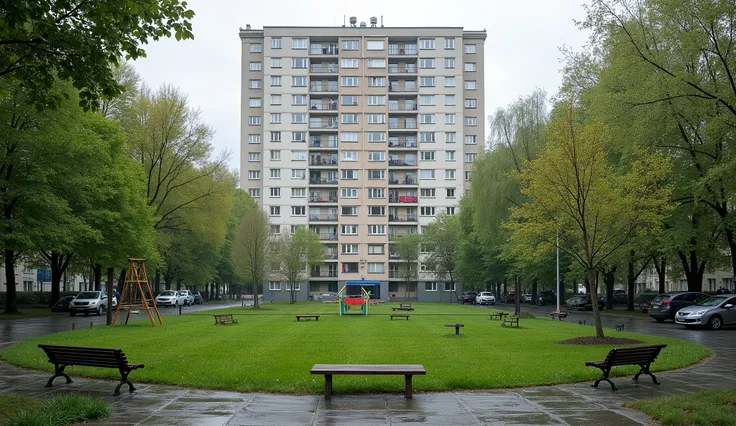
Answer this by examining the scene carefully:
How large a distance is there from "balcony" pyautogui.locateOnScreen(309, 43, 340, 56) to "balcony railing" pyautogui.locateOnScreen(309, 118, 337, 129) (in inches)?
382

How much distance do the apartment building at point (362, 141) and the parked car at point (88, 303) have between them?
1834 inches

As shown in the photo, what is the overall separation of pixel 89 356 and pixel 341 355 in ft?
22.4

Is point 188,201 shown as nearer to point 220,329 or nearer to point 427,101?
point 220,329

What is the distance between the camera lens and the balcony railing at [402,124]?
3750 inches

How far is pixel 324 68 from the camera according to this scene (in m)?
95.2

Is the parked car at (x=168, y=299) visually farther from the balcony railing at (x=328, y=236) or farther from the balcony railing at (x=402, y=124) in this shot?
the balcony railing at (x=402, y=124)

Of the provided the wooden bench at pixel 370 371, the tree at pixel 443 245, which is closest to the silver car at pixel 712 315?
the wooden bench at pixel 370 371

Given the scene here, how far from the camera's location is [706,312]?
32031 mm

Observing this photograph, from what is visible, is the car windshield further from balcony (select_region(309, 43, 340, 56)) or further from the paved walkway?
balcony (select_region(309, 43, 340, 56))

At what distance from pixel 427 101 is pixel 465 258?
27734 mm

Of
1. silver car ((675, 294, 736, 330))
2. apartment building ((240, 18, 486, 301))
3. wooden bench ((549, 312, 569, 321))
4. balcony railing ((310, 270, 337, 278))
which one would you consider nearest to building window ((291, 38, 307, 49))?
apartment building ((240, 18, 486, 301))

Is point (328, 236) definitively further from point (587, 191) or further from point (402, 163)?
point (587, 191)

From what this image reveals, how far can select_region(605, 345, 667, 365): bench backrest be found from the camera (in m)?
13.3

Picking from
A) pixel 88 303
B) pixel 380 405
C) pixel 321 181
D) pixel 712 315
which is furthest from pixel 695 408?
pixel 321 181
